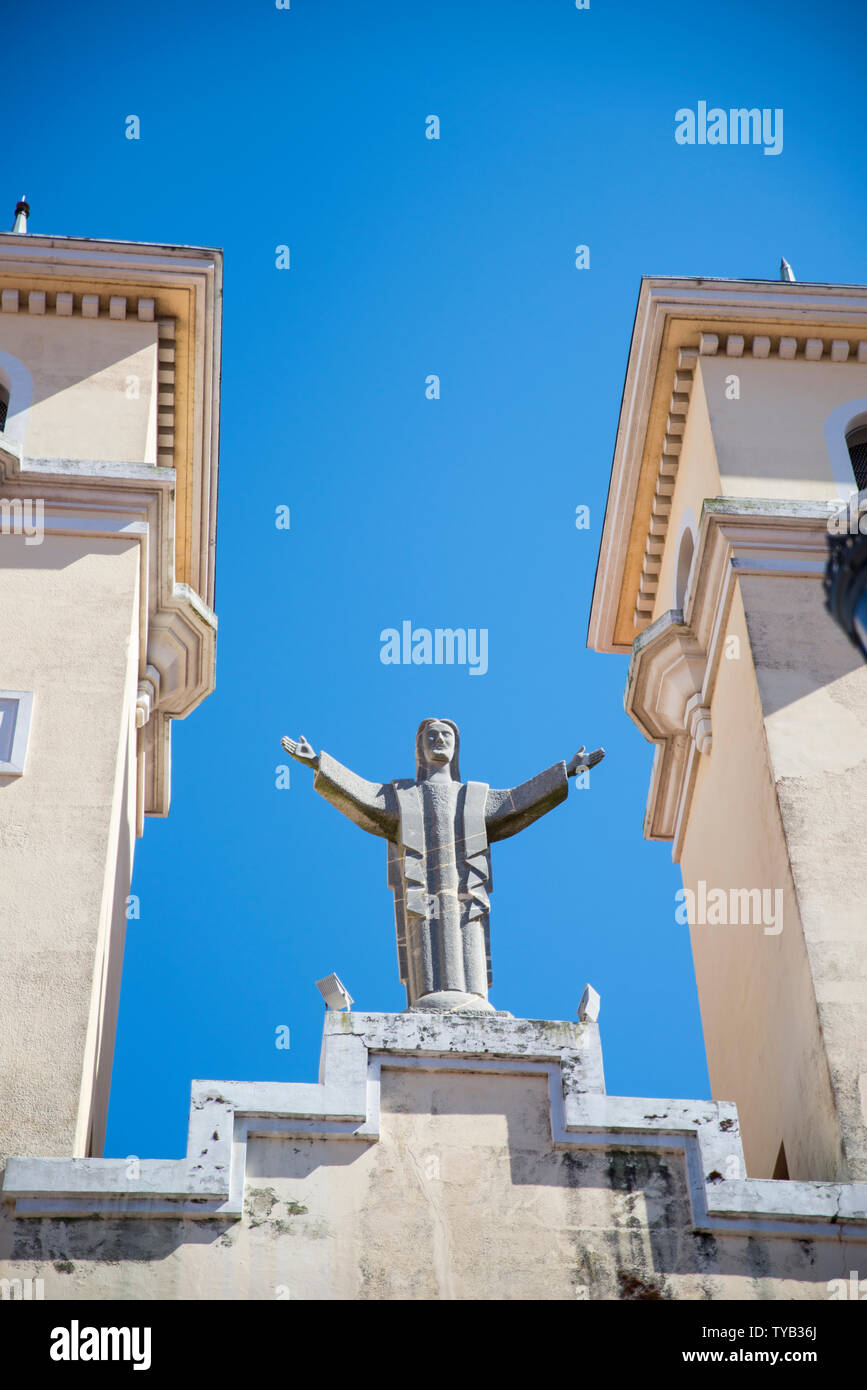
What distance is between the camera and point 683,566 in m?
17.9

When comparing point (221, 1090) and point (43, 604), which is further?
point (43, 604)

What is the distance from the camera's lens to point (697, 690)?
16.2m

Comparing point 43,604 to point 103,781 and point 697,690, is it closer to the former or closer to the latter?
point 103,781

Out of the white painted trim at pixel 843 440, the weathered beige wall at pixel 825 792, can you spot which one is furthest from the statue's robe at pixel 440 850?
the white painted trim at pixel 843 440

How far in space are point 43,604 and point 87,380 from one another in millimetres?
3029

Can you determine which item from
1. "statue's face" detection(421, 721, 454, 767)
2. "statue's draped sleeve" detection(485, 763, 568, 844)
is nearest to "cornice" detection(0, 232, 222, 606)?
"statue's face" detection(421, 721, 454, 767)

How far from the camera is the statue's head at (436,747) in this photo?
14305 millimetres

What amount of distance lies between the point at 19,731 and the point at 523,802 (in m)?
3.66

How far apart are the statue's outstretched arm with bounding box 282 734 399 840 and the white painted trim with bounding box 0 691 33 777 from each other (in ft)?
6.11

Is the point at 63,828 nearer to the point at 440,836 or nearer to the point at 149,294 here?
the point at 440,836

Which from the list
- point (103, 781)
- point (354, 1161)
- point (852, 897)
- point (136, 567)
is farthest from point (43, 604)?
point (852, 897)

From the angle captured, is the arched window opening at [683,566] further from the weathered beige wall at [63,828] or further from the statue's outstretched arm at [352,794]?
the weathered beige wall at [63,828]
